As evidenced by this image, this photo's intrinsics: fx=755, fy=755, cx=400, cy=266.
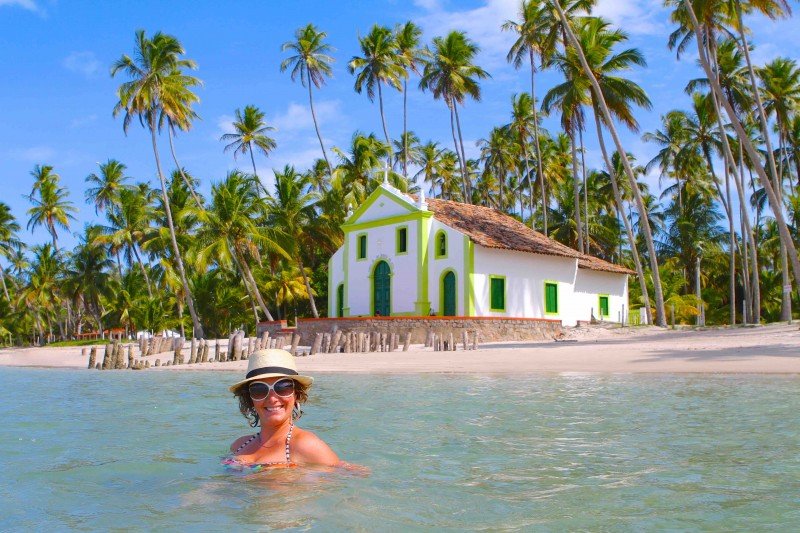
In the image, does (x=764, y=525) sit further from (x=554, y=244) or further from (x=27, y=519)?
(x=554, y=244)

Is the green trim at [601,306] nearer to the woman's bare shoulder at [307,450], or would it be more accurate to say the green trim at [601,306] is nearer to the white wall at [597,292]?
the white wall at [597,292]

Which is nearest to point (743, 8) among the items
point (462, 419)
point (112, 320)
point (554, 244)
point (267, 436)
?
point (554, 244)

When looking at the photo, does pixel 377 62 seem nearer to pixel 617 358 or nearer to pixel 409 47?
pixel 409 47

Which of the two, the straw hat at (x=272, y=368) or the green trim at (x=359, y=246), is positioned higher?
the green trim at (x=359, y=246)

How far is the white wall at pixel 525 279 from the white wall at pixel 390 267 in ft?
9.93

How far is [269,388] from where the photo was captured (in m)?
4.65

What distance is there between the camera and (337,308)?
3638 cm

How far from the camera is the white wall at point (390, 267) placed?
3247 centimetres

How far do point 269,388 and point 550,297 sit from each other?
97.7 ft

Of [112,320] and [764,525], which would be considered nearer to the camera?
[764,525]

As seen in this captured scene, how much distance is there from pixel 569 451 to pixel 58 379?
1577 centimetres

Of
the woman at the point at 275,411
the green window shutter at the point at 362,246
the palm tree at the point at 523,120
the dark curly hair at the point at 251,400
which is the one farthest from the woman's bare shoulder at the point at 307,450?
the palm tree at the point at 523,120

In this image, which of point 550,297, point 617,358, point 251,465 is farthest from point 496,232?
point 251,465

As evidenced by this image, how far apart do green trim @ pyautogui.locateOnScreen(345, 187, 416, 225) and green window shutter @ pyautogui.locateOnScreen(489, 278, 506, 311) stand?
472cm
